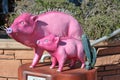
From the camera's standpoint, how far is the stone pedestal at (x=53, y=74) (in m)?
2.72

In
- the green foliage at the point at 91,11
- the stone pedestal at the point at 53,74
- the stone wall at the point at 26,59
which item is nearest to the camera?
the stone pedestal at the point at 53,74

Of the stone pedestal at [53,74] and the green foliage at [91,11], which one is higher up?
the green foliage at [91,11]

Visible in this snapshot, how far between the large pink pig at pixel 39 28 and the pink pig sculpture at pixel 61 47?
0.06 m

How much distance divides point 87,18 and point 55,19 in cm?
156

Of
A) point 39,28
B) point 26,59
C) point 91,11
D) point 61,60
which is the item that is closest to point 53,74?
point 61,60

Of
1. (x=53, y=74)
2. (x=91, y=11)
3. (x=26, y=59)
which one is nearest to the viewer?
(x=53, y=74)

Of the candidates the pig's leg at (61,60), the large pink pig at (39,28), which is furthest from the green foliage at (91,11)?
the pig's leg at (61,60)

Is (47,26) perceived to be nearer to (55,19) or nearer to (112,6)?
(55,19)

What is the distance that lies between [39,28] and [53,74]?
1.18 ft

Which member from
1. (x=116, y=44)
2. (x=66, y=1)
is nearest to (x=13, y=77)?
(x=116, y=44)

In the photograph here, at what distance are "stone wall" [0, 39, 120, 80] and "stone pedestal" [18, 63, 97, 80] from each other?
690 millimetres

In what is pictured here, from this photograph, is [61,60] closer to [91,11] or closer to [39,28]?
[39,28]

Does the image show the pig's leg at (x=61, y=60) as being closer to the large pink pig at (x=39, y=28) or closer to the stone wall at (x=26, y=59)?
the large pink pig at (x=39, y=28)

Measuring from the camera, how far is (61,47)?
2779 millimetres
